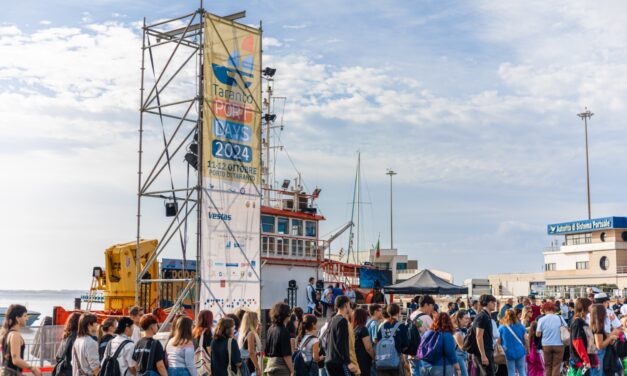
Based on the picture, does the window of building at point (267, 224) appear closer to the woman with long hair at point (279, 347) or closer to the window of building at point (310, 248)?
the window of building at point (310, 248)

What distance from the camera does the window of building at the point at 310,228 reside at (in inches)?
1249

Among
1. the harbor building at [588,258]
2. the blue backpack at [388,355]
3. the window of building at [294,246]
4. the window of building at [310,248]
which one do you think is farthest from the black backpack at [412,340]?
the harbor building at [588,258]

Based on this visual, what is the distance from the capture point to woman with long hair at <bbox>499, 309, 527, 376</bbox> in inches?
537

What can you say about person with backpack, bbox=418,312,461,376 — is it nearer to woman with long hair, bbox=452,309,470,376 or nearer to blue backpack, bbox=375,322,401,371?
blue backpack, bbox=375,322,401,371

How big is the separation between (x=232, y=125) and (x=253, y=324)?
35.7ft

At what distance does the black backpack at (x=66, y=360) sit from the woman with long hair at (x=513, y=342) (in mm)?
7776

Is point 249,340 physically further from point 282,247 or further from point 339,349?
point 282,247

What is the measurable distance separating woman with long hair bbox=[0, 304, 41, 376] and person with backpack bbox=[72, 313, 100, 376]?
50cm

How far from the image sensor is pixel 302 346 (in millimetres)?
11055

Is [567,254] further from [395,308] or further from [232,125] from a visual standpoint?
[395,308]

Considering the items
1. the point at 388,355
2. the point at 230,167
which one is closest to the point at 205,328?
the point at 388,355

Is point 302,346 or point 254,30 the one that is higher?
point 254,30

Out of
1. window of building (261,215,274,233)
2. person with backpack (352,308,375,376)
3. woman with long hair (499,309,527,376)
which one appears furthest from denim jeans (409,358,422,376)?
window of building (261,215,274,233)

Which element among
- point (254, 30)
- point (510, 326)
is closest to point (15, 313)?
point (510, 326)
